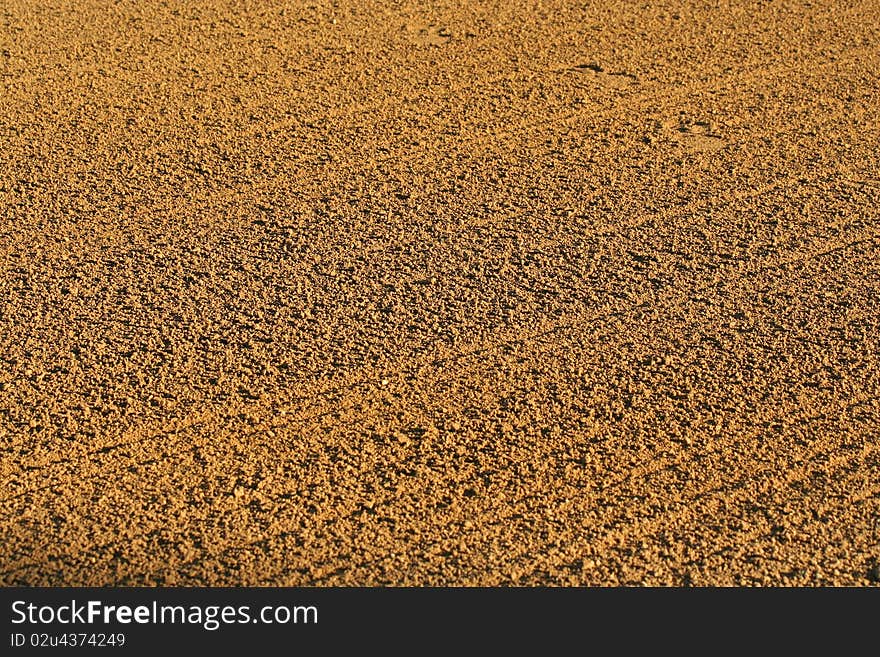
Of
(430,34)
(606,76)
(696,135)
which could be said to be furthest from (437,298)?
(430,34)

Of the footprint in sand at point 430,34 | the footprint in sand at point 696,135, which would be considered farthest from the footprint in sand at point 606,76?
the footprint in sand at point 430,34

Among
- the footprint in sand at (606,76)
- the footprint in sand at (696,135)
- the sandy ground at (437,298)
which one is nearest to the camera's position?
the sandy ground at (437,298)

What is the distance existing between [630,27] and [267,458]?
4166 millimetres

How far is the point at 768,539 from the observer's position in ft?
10.7

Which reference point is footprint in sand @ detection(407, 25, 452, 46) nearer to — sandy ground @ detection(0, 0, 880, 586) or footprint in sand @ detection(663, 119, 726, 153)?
sandy ground @ detection(0, 0, 880, 586)

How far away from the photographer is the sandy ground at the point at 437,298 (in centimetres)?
328

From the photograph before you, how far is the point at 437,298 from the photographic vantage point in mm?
4301

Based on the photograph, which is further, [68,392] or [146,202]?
[146,202]

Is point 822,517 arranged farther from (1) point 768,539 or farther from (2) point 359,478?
(2) point 359,478

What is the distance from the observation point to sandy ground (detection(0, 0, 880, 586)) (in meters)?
3.28

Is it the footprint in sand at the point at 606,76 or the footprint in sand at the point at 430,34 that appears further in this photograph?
the footprint in sand at the point at 430,34

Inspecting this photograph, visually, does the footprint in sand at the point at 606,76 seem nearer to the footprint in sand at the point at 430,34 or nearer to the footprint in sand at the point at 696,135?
the footprint in sand at the point at 696,135

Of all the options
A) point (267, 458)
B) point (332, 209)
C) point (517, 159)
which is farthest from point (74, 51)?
point (267, 458)

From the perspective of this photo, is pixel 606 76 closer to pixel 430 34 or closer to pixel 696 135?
pixel 696 135
